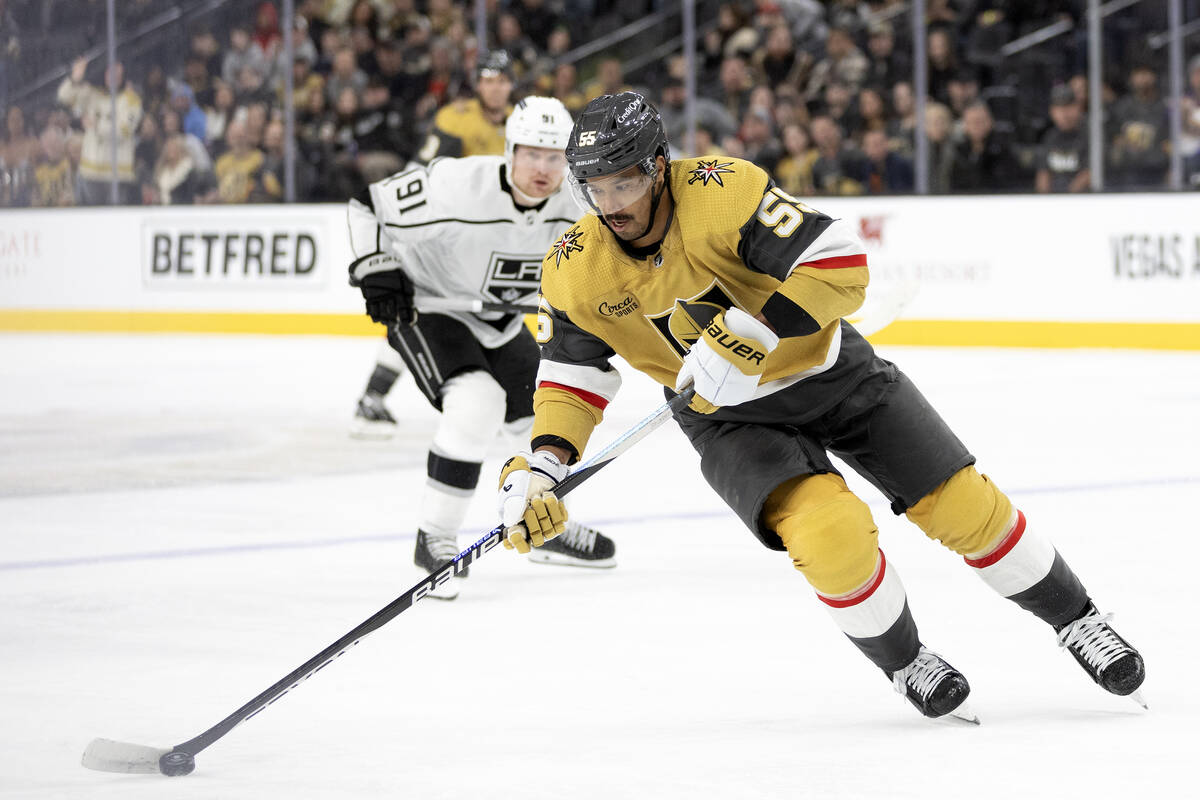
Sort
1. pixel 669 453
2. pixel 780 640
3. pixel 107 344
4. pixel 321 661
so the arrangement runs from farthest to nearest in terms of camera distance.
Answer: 1. pixel 107 344
2. pixel 669 453
3. pixel 780 640
4. pixel 321 661

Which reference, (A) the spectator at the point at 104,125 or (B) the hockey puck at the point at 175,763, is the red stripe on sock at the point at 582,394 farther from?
(A) the spectator at the point at 104,125

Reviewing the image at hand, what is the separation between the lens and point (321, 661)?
8.33 feet

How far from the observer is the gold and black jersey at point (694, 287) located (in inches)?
99.0

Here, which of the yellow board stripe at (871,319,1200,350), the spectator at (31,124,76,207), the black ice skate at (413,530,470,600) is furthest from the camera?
the spectator at (31,124,76,207)

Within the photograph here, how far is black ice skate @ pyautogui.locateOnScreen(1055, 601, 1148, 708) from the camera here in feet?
8.41

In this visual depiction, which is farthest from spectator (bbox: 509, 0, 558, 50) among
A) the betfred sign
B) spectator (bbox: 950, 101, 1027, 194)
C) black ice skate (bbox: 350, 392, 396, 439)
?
black ice skate (bbox: 350, 392, 396, 439)

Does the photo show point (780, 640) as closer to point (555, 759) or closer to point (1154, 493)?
point (555, 759)

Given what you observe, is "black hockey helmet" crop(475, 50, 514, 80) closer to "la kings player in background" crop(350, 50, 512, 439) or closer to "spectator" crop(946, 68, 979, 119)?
"la kings player in background" crop(350, 50, 512, 439)

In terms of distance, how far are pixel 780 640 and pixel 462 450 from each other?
954mm

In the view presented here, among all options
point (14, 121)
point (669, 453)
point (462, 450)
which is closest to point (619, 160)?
point (462, 450)

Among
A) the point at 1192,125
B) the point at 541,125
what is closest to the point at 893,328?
the point at 1192,125

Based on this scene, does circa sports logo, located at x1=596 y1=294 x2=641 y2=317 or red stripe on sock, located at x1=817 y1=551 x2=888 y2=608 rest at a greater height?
circa sports logo, located at x1=596 y1=294 x2=641 y2=317

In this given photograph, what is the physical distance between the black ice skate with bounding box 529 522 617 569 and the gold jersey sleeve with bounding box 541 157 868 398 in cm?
122

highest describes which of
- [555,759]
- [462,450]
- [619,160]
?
[619,160]
